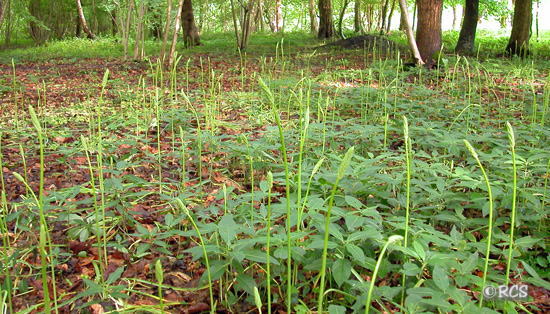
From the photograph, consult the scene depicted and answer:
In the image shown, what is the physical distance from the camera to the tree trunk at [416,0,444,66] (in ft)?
24.5

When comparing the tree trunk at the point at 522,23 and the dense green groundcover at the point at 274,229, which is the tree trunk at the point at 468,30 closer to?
the tree trunk at the point at 522,23

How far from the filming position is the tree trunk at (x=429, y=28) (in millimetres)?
7473

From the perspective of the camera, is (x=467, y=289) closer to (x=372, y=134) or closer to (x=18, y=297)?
(x=372, y=134)

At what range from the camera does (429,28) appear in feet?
24.8

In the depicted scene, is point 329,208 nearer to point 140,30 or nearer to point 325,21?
point 140,30

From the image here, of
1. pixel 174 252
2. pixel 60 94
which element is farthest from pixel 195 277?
pixel 60 94

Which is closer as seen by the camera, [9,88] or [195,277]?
[195,277]

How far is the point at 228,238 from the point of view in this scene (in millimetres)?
1433

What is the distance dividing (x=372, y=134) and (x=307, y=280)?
166cm

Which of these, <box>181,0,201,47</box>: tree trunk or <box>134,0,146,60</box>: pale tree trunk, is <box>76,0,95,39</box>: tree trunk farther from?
<box>134,0,146,60</box>: pale tree trunk

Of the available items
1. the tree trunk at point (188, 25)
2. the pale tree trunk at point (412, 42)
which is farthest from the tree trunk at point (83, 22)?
the pale tree trunk at point (412, 42)

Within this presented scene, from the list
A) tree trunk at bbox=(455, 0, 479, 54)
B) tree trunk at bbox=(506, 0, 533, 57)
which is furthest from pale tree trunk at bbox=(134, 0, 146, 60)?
tree trunk at bbox=(506, 0, 533, 57)

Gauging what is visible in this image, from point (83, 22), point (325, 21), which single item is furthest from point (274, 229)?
point (83, 22)

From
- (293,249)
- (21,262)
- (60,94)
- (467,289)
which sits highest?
(60,94)
